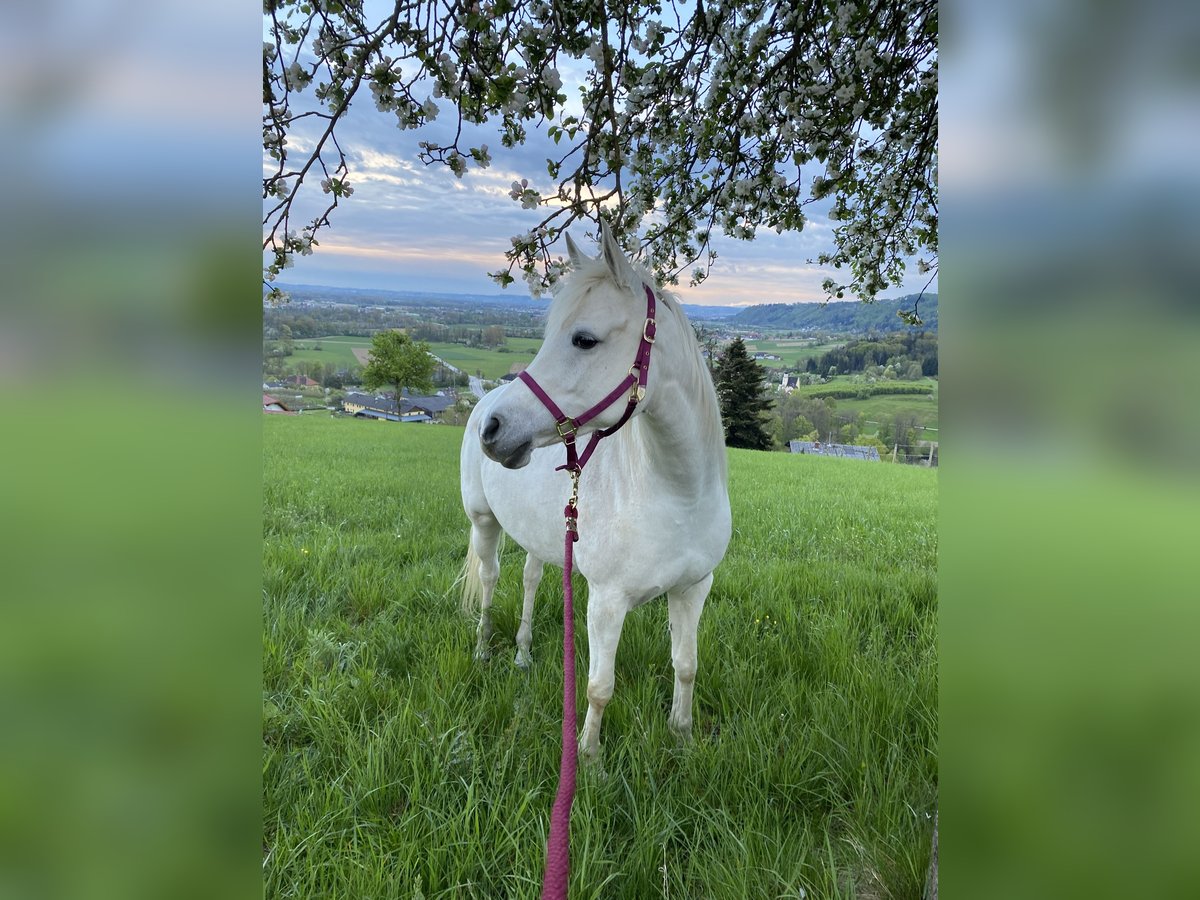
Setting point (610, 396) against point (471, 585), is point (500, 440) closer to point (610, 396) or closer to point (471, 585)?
point (610, 396)

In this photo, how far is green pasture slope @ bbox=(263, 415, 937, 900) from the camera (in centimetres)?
180

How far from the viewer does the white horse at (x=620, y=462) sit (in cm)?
193

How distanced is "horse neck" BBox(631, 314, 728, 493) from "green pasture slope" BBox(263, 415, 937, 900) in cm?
118

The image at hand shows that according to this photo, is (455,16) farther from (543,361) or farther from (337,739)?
(337,739)

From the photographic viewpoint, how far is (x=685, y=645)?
2.67 meters

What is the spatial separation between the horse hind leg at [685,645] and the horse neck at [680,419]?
616mm

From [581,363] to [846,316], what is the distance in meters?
4.03

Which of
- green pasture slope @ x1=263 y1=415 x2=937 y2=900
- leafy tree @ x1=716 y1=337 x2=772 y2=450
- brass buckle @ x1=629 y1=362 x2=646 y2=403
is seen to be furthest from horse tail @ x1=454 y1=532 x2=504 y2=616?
brass buckle @ x1=629 y1=362 x2=646 y2=403

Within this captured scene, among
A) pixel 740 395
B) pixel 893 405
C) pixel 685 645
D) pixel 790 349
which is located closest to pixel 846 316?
pixel 790 349
